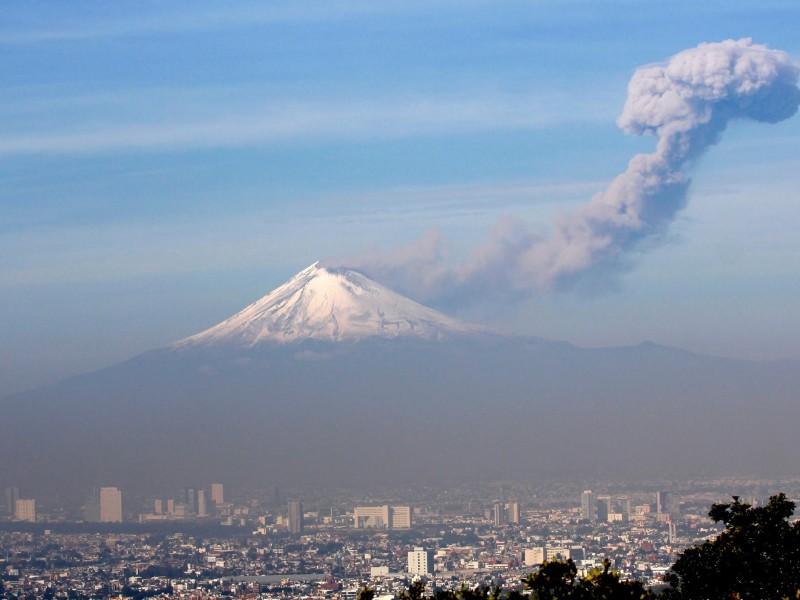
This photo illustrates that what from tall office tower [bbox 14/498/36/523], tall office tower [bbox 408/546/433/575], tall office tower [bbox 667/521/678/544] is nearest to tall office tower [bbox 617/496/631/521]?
tall office tower [bbox 667/521/678/544]

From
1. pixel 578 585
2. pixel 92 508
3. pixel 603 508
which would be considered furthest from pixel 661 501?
pixel 578 585

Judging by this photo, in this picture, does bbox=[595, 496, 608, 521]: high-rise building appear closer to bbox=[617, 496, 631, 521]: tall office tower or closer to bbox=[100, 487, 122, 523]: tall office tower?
bbox=[617, 496, 631, 521]: tall office tower

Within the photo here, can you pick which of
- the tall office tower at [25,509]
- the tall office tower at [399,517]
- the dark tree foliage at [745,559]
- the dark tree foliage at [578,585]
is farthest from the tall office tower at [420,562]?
the dark tree foliage at [578,585]

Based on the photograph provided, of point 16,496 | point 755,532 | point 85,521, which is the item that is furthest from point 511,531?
point 755,532

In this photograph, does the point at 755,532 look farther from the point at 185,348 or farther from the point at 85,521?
the point at 185,348

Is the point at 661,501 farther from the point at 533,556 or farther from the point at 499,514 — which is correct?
the point at 533,556

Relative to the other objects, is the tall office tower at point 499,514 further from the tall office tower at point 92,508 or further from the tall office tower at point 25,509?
the tall office tower at point 25,509
